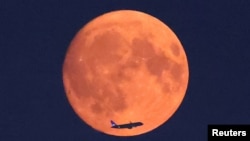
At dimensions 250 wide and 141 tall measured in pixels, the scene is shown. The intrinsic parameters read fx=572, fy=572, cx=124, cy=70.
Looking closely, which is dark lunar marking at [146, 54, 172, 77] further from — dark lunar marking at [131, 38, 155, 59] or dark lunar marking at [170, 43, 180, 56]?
dark lunar marking at [170, 43, 180, 56]

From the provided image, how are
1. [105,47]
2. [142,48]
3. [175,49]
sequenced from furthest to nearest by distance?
[175,49] < [142,48] < [105,47]

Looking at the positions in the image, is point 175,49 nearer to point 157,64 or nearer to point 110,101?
point 157,64

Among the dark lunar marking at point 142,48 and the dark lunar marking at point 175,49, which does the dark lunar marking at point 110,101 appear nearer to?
the dark lunar marking at point 142,48

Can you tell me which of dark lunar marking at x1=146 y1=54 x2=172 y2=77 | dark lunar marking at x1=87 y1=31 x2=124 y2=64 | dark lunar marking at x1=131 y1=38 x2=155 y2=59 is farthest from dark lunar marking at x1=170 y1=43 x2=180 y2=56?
dark lunar marking at x1=87 y1=31 x2=124 y2=64

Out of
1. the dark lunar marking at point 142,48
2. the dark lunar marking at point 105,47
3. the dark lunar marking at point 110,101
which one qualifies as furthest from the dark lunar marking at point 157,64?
the dark lunar marking at point 110,101

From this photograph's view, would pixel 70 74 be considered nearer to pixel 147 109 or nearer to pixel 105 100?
pixel 105 100

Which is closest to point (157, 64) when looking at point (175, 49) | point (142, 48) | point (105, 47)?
point (142, 48)

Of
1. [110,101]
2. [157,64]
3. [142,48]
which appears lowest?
[110,101]

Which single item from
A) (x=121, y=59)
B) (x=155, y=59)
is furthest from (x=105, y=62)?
(x=155, y=59)
